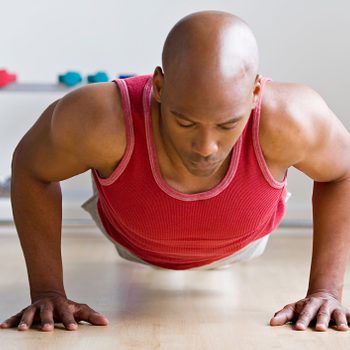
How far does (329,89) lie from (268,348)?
1687mm

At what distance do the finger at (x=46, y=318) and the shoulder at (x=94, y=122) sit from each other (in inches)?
11.5

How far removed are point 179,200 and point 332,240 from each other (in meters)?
0.32

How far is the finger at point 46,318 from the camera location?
1585 mm

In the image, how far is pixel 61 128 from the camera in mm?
1575

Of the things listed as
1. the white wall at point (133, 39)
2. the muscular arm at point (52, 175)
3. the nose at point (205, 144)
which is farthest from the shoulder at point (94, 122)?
the white wall at point (133, 39)

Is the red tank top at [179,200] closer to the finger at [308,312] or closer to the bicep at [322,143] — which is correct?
the bicep at [322,143]

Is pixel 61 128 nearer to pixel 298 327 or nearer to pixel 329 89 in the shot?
pixel 298 327

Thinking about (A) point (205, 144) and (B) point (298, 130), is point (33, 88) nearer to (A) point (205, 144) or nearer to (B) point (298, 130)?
(B) point (298, 130)

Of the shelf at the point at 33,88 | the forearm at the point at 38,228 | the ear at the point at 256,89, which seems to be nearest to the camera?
the ear at the point at 256,89

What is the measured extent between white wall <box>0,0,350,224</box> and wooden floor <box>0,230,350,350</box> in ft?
1.89

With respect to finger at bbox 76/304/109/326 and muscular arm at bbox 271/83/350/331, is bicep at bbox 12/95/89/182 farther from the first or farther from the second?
muscular arm at bbox 271/83/350/331

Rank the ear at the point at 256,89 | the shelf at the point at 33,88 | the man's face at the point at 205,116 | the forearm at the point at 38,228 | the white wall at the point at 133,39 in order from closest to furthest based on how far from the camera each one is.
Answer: the man's face at the point at 205,116, the ear at the point at 256,89, the forearm at the point at 38,228, the shelf at the point at 33,88, the white wall at the point at 133,39

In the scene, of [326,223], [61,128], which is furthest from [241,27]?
[326,223]

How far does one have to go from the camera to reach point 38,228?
1707 mm
